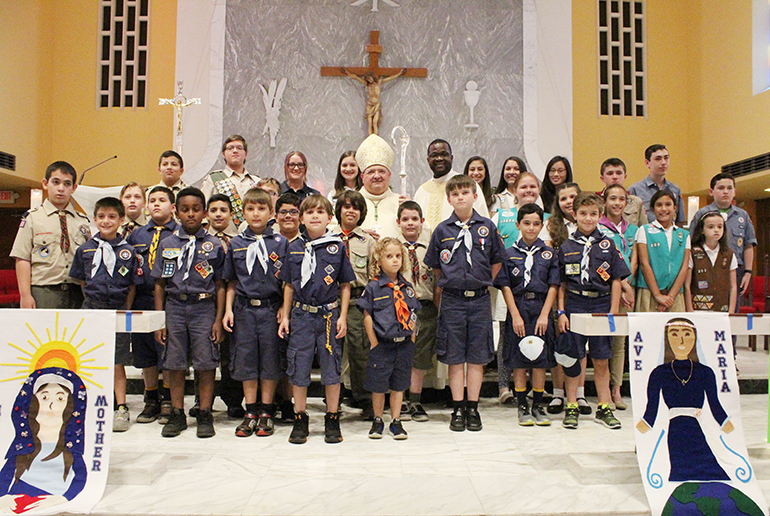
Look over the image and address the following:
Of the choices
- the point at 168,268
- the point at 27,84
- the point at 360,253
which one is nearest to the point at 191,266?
the point at 168,268

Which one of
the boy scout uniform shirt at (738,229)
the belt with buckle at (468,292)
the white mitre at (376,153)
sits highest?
the white mitre at (376,153)

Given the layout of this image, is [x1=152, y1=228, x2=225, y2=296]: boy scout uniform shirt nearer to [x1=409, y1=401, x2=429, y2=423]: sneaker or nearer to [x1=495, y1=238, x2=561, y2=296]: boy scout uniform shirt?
[x1=409, y1=401, x2=429, y2=423]: sneaker

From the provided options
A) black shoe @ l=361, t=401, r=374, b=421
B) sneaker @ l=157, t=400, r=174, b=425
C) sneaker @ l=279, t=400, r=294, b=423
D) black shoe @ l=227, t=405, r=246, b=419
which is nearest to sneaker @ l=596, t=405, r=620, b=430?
black shoe @ l=361, t=401, r=374, b=421

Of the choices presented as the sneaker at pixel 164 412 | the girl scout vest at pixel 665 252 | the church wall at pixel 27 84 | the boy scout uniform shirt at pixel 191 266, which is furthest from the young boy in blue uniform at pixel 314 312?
the church wall at pixel 27 84

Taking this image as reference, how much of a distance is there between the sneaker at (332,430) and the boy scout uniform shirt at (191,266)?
3.10 feet

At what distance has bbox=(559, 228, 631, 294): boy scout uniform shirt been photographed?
338 centimetres

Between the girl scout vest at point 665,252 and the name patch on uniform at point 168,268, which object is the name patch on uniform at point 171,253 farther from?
the girl scout vest at point 665,252

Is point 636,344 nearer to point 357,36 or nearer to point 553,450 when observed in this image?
point 553,450

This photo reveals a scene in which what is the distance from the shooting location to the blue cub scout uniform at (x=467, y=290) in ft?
10.8

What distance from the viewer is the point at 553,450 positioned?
114 inches

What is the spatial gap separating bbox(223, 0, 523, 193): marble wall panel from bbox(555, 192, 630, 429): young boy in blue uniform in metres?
4.95

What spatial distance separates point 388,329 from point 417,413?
0.75 m

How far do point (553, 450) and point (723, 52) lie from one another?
769cm

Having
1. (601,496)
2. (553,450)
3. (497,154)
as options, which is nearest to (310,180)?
(497,154)
